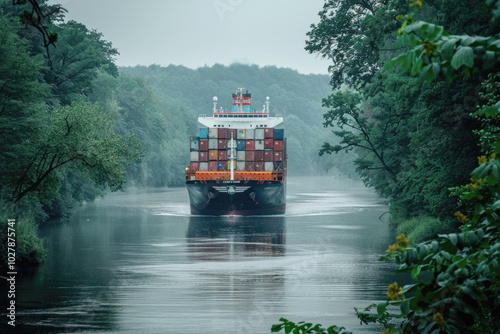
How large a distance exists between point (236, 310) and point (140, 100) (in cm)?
5904

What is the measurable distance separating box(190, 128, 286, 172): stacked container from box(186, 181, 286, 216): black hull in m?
3.06

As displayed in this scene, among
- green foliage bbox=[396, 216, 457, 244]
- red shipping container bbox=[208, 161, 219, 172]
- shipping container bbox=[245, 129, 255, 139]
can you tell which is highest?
shipping container bbox=[245, 129, 255, 139]

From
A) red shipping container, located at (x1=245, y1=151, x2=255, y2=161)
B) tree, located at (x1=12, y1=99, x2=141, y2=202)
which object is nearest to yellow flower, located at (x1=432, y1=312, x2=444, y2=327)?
tree, located at (x1=12, y1=99, x2=141, y2=202)

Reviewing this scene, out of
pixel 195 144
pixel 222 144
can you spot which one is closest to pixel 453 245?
pixel 222 144

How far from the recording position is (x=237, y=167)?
172 ft

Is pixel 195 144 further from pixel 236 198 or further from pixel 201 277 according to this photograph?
pixel 201 277

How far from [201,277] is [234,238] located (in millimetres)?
12680

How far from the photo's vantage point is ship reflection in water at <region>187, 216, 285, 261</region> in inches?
1148

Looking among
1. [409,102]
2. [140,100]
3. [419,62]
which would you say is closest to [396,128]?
[409,102]

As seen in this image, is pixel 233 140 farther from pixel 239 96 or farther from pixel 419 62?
pixel 419 62

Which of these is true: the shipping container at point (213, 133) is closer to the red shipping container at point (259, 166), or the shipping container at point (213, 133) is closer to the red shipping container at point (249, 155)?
the red shipping container at point (249, 155)

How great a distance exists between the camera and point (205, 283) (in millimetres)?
21516

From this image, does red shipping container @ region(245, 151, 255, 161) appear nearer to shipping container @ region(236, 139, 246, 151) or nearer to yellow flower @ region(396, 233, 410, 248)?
shipping container @ region(236, 139, 246, 151)

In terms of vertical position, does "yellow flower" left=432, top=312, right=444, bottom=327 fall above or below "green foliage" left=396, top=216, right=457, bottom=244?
above
